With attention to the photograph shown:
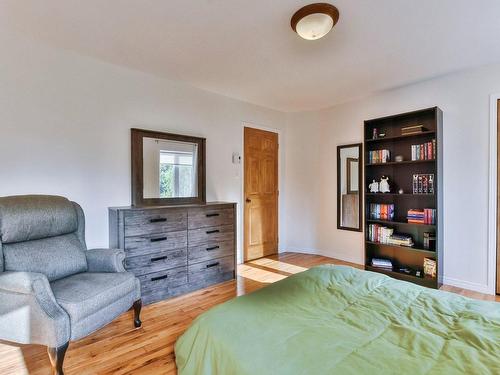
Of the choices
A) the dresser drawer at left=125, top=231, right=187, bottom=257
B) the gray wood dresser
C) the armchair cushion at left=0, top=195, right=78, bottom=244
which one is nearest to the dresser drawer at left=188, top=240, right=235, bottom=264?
the gray wood dresser

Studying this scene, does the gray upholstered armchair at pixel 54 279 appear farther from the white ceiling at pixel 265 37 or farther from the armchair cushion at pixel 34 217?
the white ceiling at pixel 265 37

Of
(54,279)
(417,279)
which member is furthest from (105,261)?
(417,279)

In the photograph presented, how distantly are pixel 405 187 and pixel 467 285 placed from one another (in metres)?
1.22

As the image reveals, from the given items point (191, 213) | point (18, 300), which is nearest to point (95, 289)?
point (18, 300)

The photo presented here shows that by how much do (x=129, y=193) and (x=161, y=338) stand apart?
154 cm

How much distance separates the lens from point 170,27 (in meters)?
2.19

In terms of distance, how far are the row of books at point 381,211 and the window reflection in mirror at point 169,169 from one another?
2288mm

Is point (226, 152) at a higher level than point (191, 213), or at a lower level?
higher

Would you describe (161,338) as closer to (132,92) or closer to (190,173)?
(190,173)

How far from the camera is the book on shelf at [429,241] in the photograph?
302cm

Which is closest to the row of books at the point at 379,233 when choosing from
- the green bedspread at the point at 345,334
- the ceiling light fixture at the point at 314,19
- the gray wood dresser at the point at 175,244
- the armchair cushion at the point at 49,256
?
the gray wood dresser at the point at 175,244

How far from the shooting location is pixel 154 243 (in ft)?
8.87

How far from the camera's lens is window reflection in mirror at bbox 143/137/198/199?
3062mm

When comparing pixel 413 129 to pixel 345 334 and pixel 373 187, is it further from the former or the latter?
pixel 345 334
